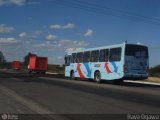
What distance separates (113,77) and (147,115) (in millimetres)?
17159

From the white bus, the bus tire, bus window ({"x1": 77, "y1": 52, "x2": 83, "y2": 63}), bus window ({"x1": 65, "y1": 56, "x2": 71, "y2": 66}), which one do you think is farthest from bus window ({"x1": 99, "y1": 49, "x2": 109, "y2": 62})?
bus window ({"x1": 65, "y1": 56, "x2": 71, "y2": 66})

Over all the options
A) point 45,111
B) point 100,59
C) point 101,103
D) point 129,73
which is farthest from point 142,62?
point 45,111

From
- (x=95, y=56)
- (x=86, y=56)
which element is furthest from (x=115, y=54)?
(x=86, y=56)

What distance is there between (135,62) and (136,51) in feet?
2.69

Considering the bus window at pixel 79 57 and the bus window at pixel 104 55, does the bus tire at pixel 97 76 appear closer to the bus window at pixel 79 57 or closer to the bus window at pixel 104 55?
the bus window at pixel 104 55

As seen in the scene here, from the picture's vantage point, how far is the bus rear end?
27625 millimetres

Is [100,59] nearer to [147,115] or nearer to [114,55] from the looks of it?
[114,55]

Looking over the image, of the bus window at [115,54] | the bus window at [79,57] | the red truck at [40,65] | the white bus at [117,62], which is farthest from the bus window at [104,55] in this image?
the red truck at [40,65]

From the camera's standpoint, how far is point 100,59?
31.4 metres

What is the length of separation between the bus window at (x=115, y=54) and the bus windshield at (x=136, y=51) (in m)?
0.79

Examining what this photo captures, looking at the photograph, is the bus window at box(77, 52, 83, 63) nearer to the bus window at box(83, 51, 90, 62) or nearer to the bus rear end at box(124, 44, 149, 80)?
the bus window at box(83, 51, 90, 62)

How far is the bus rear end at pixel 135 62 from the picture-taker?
27625mm

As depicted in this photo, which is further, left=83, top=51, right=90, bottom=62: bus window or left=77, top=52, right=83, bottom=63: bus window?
left=77, top=52, right=83, bottom=63: bus window

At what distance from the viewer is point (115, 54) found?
28.8 metres
